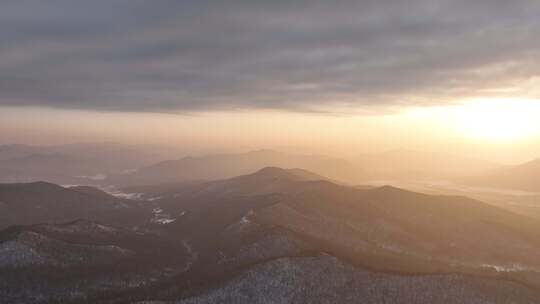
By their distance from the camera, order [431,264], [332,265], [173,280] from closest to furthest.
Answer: [332,265], [173,280], [431,264]

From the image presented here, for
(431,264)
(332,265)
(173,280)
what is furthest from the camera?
(431,264)

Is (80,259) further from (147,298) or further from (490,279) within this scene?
(490,279)

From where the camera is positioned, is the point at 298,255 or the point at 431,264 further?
the point at 431,264

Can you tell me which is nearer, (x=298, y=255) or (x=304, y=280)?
(x=304, y=280)

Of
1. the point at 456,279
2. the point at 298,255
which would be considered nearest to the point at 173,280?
the point at 298,255

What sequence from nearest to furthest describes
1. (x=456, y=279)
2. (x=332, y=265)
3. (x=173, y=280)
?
(x=456, y=279)
(x=332, y=265)
(x=173, y=280)

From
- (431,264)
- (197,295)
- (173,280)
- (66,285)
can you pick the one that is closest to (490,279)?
(431,264)

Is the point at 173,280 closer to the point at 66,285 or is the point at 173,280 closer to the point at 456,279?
the point at 66,285

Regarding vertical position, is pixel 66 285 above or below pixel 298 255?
below

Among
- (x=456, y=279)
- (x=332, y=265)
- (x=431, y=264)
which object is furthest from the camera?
(x=431, y=264)
